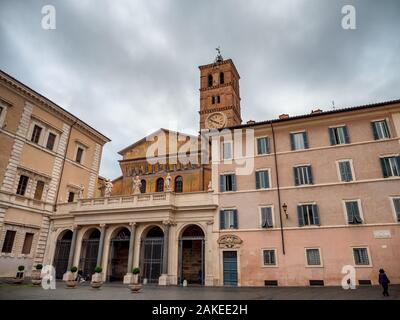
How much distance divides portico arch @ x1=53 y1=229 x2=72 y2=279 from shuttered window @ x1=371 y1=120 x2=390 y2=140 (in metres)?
30.5

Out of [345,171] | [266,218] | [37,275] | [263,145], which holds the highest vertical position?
[263,145]

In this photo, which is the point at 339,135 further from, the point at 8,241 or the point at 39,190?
the point at 8,241

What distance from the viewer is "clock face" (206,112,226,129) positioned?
50781 millimetres

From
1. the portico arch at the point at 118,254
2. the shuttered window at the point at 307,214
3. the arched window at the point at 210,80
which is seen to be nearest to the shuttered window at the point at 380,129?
the shuttered window at the point at 307,214

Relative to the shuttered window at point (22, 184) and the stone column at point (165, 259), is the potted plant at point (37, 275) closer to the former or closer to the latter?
the shuttered window at point (22, 184)

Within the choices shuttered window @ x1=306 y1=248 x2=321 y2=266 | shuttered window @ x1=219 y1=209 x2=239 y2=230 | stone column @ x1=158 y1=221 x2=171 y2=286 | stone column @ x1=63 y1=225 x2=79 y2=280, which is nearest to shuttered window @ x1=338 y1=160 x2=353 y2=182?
shuttered window @ x1=306 y1=248 x2=321 y2=266

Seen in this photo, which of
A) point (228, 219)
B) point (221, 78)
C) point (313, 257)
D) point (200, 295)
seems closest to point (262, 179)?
point (228, 219)

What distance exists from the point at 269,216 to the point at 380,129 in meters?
11.2

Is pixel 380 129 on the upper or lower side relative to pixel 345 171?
upper

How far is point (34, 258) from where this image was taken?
28.0 metres

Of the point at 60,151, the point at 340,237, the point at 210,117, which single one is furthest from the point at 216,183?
the point at 210,117

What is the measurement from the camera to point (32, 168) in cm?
2825

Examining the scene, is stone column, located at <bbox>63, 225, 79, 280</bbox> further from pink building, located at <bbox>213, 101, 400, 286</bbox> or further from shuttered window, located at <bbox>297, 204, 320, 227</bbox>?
shuttered window, located at <bbox>297, 204, 320, 227</bbox>

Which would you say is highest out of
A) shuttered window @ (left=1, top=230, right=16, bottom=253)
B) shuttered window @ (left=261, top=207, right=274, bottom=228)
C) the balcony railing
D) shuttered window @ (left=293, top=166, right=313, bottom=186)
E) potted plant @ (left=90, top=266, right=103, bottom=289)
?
shuttered window @ (left=293, top=166, right=313, bottom=186)
